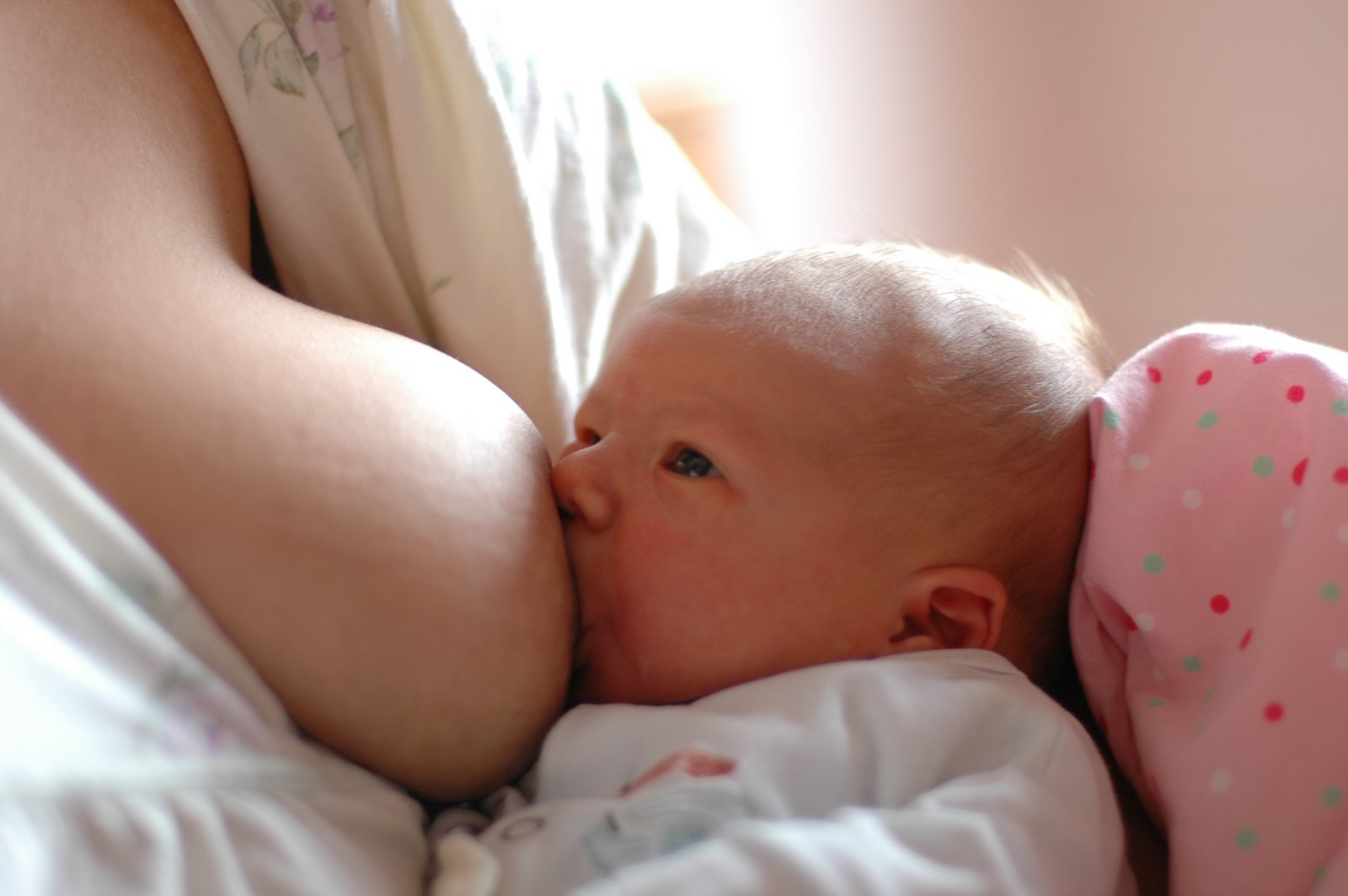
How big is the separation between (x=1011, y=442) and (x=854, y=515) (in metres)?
0.13

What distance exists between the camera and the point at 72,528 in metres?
0.55

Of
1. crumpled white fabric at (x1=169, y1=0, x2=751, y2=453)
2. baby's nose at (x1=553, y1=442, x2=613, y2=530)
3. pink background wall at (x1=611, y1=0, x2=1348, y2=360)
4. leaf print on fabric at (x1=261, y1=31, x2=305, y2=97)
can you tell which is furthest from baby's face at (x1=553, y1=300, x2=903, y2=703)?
pink background wall at (x1=611, y1=0, x2=1348, y2=360)

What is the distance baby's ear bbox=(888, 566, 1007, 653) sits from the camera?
2.57 feet

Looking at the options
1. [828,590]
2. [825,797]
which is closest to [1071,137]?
[828,590]

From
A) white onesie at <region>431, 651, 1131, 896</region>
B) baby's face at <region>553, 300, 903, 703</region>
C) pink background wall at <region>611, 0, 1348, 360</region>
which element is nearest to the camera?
white onesie at <region>431, 651, 1131, 896</region>

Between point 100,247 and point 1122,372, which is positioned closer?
point 100,247

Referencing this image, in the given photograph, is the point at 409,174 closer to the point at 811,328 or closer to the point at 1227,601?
the point at 811,328

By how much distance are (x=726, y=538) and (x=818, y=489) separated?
0.07 meters

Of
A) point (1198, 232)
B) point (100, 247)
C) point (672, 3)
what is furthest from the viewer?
point (672, 3)

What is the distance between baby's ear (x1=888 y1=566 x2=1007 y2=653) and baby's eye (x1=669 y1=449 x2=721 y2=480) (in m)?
0.16

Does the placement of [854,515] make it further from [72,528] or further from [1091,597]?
[72,528]

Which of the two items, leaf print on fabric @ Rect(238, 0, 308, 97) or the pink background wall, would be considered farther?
the pink background wall

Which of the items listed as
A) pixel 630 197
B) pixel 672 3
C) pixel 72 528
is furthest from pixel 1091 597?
pixel 672 3

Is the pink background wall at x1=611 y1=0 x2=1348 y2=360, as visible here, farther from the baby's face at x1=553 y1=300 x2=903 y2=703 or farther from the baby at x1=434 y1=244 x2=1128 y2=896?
the baby's face at x1=553 y1=300 x2=903 y2=703
